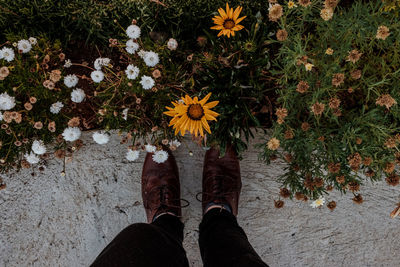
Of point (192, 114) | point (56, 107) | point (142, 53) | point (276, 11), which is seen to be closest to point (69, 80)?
point (56, 107)

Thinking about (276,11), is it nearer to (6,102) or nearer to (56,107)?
(56,107)

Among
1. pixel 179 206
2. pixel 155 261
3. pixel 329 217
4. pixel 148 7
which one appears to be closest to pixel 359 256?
pixel 329 217

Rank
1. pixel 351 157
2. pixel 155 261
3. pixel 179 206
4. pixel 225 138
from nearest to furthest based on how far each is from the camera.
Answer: pixel 351 157 → pixel 155 261 → pixel 225 138 → pixel 179 206

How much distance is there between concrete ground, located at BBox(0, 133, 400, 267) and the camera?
2068 mm

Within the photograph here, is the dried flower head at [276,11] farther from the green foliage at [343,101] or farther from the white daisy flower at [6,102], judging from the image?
the white daisy flower at [6,102]

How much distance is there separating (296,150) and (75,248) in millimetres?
1633

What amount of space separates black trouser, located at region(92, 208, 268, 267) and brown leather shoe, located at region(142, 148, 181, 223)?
0.18m

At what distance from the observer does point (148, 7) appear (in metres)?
1.88

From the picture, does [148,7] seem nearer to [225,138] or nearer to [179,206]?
[225,138]

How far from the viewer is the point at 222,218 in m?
1.82

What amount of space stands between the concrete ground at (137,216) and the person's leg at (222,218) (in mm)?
120

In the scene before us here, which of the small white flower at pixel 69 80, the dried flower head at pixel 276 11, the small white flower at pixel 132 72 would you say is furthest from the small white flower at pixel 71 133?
the dried flower head at pixel 276 11

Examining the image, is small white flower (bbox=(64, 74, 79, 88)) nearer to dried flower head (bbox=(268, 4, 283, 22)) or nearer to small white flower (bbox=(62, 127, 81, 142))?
small white flower (bbox=(62, 127, 81, 142))

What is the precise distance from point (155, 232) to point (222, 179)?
616 mm
